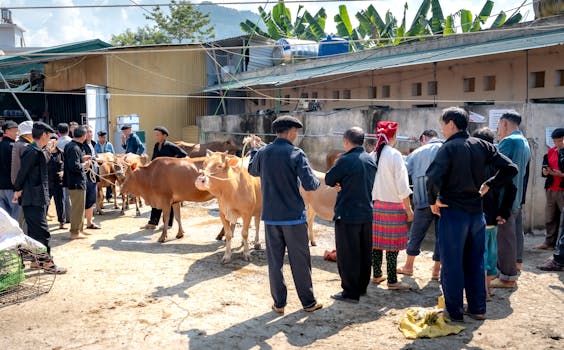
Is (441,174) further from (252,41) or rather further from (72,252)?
(252,41)

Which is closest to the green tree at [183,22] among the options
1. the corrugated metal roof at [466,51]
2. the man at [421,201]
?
the corrugated metal roof at [466,51]

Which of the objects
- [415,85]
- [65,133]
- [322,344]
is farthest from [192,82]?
[322,344]

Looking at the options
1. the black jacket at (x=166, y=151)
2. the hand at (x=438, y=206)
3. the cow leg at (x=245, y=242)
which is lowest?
the cow leg at (x=245, y=242)

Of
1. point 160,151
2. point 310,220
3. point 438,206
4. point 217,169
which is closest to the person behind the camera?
point 438,206

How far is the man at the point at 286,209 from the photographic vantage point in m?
5.45

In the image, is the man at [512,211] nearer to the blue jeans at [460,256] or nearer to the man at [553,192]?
the blue jeans at [460,256]

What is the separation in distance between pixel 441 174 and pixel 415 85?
1057 cm

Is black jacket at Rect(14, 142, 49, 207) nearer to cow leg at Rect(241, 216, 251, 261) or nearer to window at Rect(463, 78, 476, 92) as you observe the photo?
cow leg at Rect(241, 216, 251, 261)

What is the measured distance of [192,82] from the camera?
77.4 feet

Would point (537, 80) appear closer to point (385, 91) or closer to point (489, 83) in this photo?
point (489, 83)

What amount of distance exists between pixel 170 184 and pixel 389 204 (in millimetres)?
4450

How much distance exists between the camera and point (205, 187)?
7395 mm

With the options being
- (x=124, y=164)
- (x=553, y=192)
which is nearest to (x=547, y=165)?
(x=553, y=192)

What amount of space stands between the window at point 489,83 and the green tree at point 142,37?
1277 inches
